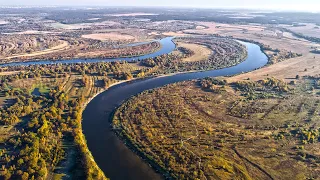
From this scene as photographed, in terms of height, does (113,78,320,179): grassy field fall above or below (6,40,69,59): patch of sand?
below

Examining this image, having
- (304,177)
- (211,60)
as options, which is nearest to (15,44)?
(211,60)

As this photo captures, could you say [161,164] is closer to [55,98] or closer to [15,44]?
[55,98]

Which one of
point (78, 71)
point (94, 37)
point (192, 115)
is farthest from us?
point (94, 37)

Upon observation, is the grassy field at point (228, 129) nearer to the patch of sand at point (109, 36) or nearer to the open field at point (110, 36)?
the open field at point (110, 36)

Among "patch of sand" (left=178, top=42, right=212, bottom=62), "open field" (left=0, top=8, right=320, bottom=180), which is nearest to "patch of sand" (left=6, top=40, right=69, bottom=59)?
"open field" (left=0, top=8, right=320, bottom=180)

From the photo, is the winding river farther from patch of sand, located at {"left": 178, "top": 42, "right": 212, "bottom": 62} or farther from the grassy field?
patch of sand, located at {"left": 178, "top": 42, "right": 212, "bottom": 62}

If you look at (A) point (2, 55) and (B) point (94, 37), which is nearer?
(A) point (2, 55)

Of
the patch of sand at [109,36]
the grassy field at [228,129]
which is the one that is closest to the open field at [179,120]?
the grassy field at [228,129]
